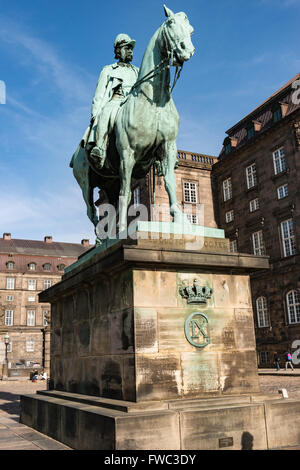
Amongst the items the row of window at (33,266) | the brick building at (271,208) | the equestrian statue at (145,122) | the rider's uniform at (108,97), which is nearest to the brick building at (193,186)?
the brick building at (271,208)

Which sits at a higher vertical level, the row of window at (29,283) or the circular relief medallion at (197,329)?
the row of window at (29,283)

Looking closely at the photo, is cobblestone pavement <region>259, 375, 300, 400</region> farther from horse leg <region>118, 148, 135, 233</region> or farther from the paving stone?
horse leg <region>118, 148, 135, 233</region>

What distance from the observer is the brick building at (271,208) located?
33.3m

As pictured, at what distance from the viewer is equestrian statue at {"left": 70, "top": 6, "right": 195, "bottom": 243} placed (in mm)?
6523

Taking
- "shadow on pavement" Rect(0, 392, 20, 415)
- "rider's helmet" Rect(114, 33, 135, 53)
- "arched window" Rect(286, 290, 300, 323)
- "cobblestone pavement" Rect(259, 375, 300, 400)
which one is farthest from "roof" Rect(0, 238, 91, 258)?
"rider's helmet" Rect(114, 33, 135, 53)

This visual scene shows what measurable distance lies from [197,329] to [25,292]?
72139 mm

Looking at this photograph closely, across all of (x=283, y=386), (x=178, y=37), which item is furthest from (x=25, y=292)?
(x=178, y=37)

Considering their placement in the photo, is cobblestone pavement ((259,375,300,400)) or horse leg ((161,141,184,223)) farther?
cobblestone pavement ((259,375,300,400))

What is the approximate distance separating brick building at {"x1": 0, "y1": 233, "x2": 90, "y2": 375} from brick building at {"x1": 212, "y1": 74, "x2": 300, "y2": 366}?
40.5 m

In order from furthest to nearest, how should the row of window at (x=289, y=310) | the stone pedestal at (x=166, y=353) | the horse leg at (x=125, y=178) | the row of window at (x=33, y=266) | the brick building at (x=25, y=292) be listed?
the row of window at (x=33, y=266)
the brick building at (x=25, y=292)
the row of window at (x=289, y=310)
the horse leg at (x=125, y=178)
the stone pedestal at (x=166, y=353)

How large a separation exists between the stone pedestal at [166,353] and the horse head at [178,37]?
2.58 meters

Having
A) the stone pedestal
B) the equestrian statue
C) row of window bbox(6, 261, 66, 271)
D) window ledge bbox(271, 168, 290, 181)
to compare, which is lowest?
the stone pedestal

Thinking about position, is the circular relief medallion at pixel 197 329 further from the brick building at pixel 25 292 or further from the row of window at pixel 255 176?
the brick building at pixel 25 292

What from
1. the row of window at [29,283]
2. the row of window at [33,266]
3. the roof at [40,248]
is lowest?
the row of window at [29,283]
